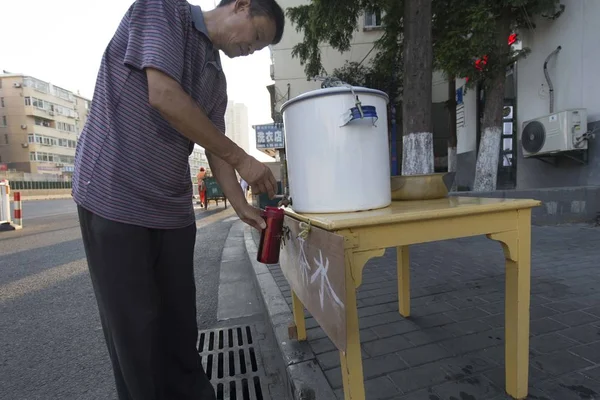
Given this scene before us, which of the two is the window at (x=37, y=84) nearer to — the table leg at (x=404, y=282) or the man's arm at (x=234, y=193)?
the man's arm at (x=234, y=193)

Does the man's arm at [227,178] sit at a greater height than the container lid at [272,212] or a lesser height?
greater

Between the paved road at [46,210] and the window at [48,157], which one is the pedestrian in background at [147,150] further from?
the window at [48,157]

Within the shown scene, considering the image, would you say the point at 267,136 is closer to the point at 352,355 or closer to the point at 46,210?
the point at 46,210

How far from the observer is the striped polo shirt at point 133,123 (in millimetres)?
1051

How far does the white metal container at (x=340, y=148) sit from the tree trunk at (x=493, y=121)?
6.15m

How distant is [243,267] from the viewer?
4.50 m

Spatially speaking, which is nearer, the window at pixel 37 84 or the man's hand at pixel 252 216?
the man's hand at pixel 252 216

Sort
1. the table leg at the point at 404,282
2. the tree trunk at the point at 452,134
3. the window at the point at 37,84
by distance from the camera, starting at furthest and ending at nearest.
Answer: the window at the point at 37,84
the tree trunk at the point at 452,134
the table leg at the point at 404,282

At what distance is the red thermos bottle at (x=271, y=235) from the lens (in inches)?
56.8

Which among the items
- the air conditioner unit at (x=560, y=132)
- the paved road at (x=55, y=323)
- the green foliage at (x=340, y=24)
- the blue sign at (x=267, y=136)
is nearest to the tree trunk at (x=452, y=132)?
the green foliage at (x=340, y=24)

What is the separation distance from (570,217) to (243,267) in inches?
211

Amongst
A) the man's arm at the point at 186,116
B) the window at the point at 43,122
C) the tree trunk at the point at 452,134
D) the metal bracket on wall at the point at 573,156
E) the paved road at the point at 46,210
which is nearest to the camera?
the man's arm at the point at 186,116

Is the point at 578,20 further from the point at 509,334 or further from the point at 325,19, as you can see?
the point at 509,334

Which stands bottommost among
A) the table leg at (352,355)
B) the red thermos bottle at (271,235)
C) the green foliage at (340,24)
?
the table leg at (352,355)
